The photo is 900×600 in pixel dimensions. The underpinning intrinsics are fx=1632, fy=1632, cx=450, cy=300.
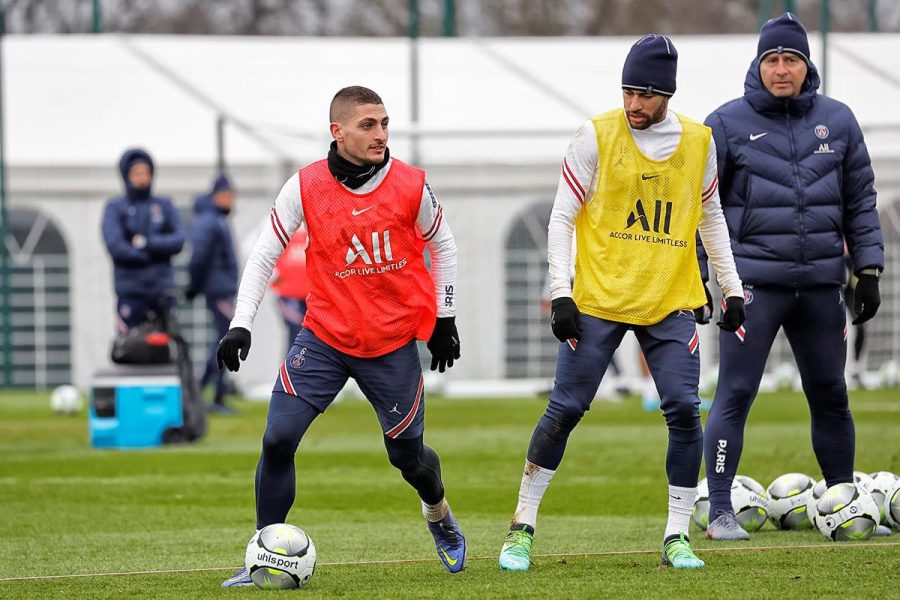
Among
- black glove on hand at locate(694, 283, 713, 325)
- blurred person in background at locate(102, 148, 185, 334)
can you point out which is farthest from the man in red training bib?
blurred person in background at locate(102, 148, 185, 334)

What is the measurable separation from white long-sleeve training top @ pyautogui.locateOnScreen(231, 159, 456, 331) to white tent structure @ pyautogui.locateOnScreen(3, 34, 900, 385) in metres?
13.8

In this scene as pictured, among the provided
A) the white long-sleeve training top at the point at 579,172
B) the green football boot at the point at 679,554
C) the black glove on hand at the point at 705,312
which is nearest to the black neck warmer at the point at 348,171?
the white long-sleeve training top at the point at 579,172

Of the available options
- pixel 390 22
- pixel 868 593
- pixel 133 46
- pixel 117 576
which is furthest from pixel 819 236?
pixel 390 22

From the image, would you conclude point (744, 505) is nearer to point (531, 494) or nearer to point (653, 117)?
point (531, 494)

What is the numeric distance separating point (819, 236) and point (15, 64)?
18.0 m

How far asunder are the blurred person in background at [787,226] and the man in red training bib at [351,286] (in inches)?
68.9

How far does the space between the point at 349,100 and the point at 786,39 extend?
7.39ft

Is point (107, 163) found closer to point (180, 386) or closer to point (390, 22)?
point (180, 386)

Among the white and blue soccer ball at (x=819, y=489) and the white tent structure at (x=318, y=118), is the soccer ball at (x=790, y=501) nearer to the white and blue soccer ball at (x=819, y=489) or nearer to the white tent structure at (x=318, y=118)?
the white and blue soccer ball at (x=819, y=489)

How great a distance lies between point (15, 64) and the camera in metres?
23.4

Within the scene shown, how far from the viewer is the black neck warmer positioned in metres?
6.50

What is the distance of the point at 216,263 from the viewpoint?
55.4ft

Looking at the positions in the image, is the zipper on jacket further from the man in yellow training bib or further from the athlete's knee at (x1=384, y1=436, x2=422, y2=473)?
the athlete's knee at (x1=384, y1=436, x2=422, y2=473)

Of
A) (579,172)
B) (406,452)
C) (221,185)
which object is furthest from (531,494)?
(221,185)
